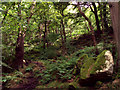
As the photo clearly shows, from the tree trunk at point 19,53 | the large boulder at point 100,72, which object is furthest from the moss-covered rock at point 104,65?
the tree trunk at point 19,53

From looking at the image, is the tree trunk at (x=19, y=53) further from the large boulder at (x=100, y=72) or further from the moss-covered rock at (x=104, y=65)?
the moss-covered rock at (x=104, y=65)

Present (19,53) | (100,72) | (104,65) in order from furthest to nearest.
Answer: (19,53), (104,65), (100,72)

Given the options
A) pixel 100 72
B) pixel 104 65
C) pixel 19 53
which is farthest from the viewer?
pixel 19 53

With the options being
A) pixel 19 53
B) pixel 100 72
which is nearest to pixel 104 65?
pixel 100 72

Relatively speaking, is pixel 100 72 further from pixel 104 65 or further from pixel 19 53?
pixel 19 53

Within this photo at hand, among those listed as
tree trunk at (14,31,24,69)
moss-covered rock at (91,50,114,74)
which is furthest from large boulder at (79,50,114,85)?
tree trunk at (14,31,24,69)

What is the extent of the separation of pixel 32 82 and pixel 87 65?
3.60 meters

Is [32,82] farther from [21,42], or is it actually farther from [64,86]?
[21,42]

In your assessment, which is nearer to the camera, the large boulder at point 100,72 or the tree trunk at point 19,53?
the large boulder at point 100,72

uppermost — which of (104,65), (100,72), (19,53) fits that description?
(19,53)

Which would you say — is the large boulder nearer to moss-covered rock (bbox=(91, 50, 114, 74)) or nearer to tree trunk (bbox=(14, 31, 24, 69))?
moss-covered rock (bbox=(91, 50, 114, 74))

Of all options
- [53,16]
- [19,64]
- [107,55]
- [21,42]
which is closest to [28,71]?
[19,64]

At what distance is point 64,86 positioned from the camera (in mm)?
4844

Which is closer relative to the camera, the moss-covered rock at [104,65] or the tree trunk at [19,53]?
the moss-covered rock at [104,65]
